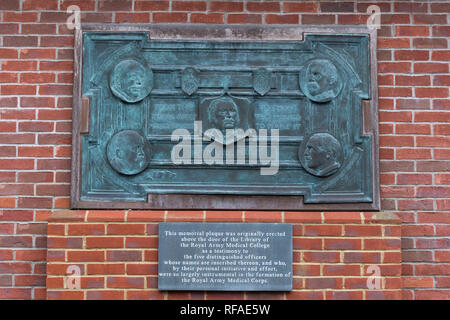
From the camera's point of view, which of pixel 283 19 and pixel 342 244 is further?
pixel 283 19

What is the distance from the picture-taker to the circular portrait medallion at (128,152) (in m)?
3.69

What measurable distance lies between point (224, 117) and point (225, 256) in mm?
861

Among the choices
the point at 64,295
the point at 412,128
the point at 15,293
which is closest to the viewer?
the point at 64,295

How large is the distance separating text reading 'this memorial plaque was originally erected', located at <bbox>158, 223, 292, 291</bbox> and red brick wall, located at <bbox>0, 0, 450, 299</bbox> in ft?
0.39

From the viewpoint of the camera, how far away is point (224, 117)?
3721mm

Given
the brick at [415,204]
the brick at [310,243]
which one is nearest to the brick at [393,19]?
the brick at [415,204]

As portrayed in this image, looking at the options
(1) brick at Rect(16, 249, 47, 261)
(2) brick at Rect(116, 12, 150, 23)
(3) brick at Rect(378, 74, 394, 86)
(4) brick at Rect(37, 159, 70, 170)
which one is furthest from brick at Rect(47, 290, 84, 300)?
(3) brick at Rect(378, 74, 394, 86)

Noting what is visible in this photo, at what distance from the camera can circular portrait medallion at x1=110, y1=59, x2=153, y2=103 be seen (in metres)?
3.74

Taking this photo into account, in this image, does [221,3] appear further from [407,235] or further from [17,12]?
[407,235]

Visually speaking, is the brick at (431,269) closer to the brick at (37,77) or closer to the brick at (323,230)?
the brick at (323,230)

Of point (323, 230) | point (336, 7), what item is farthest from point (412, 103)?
point (323, 230)

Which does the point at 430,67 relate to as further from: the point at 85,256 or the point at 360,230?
the point at 85,256

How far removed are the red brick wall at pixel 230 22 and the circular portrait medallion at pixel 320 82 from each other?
12.3 inches

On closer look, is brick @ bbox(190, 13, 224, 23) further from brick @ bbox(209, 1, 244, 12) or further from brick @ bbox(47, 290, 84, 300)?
brick @ bbox(47, 290, 84, 300)
